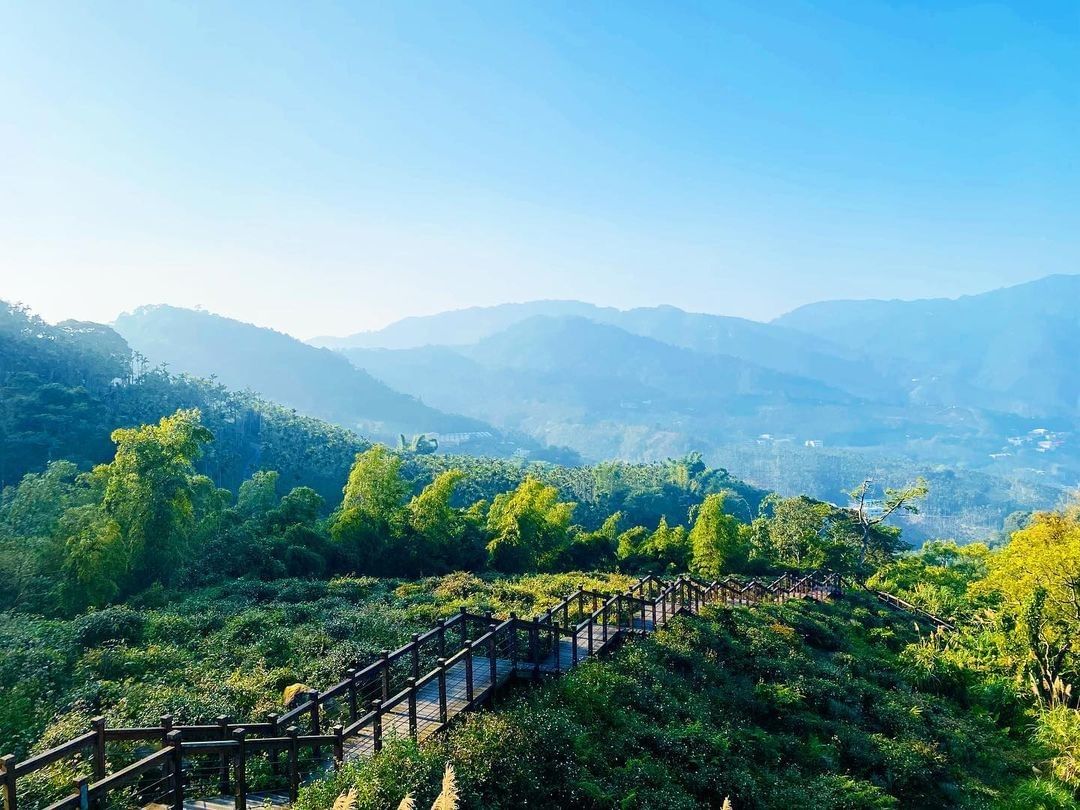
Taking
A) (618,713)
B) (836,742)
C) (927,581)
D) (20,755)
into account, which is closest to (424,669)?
(618,713)

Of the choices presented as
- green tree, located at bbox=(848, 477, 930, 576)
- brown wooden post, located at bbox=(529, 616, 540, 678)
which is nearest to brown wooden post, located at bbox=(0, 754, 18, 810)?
brown wooden post, located at bbox=(529, 616, 540, 678)

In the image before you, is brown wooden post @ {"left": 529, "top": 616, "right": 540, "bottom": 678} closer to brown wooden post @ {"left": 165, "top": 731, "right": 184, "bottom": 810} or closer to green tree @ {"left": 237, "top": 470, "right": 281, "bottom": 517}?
brown wooden post @ {"left": 165, "top": 731, "right": 184, "bottom": 810}

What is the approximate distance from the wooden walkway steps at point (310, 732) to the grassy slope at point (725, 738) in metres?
0.66

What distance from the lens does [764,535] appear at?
38562mm

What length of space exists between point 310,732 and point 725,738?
5667mm

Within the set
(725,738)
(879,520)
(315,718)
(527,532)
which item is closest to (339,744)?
(315,718)

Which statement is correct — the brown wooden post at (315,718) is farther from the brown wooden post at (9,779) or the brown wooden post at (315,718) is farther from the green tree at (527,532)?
the green tree at (527,532)

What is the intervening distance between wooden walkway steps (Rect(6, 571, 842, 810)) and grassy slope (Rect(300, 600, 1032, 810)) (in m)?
0.66

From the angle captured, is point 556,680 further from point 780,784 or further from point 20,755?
point 20,755

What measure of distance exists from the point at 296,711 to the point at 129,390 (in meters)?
71.6

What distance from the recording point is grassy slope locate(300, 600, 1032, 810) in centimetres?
669

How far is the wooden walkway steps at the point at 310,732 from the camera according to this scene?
18.1 ft

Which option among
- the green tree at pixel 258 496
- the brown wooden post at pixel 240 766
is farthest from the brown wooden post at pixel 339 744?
the green tree at pixel 258 496

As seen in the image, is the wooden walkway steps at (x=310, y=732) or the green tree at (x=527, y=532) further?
the green tree at (x=527, y=532)
